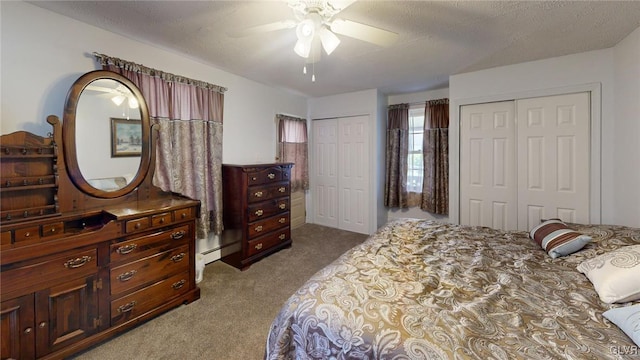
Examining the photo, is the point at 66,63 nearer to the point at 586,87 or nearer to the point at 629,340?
the point at 629,340

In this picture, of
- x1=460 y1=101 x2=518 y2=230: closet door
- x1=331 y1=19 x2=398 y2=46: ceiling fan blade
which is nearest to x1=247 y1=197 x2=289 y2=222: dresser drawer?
x1=331 y1=19 x2=398 y2=46: ceiling fan blade

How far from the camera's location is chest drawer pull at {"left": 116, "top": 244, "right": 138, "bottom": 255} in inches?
70.4

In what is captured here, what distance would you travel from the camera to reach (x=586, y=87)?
103 inches

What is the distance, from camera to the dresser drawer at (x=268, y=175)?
119 inches

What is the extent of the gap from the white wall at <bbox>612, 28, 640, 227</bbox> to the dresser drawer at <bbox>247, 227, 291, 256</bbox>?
351cm

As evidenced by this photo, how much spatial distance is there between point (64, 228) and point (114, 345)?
2.91 feet

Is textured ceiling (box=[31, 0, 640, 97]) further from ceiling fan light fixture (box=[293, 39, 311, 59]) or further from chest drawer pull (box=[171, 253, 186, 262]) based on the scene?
chest drawer pull (box=[171, 253, 186, 262])

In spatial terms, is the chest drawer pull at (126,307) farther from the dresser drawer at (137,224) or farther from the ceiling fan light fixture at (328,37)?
the ceiling fan light fixture at (328,37)

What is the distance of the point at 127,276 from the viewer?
1.83 metres

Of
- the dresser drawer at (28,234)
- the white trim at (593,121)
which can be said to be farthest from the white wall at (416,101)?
the dresser drawer at (28,234)

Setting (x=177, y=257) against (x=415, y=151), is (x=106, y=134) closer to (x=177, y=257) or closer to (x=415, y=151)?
(x=177, y=257)

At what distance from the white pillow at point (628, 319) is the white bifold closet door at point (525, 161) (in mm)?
2275

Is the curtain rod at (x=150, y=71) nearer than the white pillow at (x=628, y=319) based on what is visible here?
No

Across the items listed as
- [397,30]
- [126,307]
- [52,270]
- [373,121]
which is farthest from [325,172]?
[52,270]
